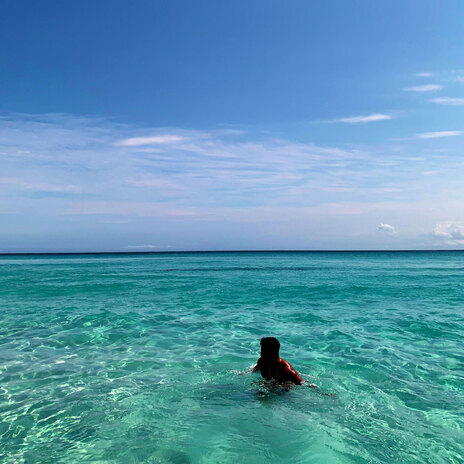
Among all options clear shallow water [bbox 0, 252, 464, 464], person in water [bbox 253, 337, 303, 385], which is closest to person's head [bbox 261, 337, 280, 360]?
person in water [bbox 253, 337, 303, 385]

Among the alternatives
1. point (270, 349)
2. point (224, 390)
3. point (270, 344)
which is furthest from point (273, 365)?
point (224, 390)

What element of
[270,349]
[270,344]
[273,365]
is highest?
[270,344]

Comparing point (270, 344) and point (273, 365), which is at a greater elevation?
point (270, 344)

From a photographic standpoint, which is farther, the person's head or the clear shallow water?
the person's head

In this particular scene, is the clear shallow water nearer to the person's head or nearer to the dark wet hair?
the person's head

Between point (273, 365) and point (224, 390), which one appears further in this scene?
point (224, 390)

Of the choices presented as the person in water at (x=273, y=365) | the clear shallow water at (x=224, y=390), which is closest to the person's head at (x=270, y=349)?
the person in water at (x=273, y=365)

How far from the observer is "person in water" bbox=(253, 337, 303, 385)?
8352 mm

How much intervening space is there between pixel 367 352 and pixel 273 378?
4.77 m

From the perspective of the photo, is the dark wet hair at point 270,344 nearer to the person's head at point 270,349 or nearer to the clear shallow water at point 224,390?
the person's head at point 270,349

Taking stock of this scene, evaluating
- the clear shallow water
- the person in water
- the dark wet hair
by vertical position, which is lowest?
the clear shallow water

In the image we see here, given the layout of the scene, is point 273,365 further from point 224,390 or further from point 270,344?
point 224,390

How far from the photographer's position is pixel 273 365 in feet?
27.6

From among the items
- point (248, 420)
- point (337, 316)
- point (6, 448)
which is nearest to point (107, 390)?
point (6, 448)
